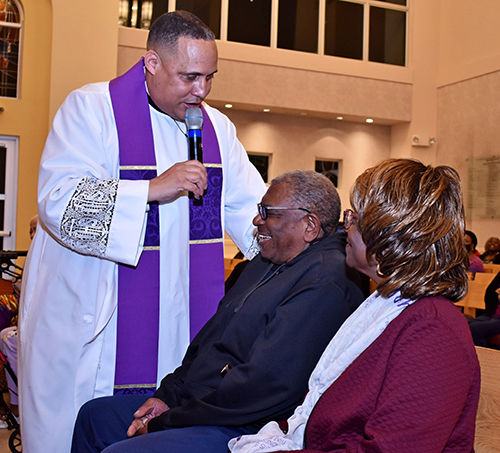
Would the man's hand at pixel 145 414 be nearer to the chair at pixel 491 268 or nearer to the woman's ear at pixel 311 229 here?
the woman's ear at pixel 311 229

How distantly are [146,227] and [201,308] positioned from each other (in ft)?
1.42

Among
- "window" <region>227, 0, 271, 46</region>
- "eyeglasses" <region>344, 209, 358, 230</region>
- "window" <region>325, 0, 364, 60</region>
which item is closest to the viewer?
"eyeglasses" <region>344, 209, 358, 230</region>

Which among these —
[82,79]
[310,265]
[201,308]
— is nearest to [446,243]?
[310,265]

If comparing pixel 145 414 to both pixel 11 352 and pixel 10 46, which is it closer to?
pixel 11 352

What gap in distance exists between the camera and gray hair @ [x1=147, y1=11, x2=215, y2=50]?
214 cm

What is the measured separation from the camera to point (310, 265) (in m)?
1.93

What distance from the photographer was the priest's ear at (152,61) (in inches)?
87.1

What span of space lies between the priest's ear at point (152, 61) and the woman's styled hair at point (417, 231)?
1147mm

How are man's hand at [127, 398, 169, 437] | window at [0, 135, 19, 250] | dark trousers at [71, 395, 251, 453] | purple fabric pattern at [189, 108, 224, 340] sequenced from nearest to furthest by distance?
1. dark trousers at [71, 395, 251, 453]
2. man's hand at [127, 398, 169, 437]
3. purple fabric pattern at [189, 108, 224, 340]
4. window at [0, 135, 19, 250]

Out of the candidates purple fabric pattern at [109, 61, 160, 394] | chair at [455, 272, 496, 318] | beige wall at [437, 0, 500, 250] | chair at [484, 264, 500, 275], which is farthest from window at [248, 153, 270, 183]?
purple fabric pattern at [109, 61, 160, 394]

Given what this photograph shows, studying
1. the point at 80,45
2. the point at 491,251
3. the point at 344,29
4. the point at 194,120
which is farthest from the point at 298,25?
the point at 194,120

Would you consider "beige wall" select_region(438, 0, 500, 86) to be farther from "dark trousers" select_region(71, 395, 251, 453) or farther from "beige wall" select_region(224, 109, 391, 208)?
"dark trousers" select_region(71, 395, 251, 453)

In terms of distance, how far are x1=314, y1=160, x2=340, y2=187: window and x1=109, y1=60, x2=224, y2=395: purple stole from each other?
11.2 m

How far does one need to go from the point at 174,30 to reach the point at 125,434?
5.12 ft
